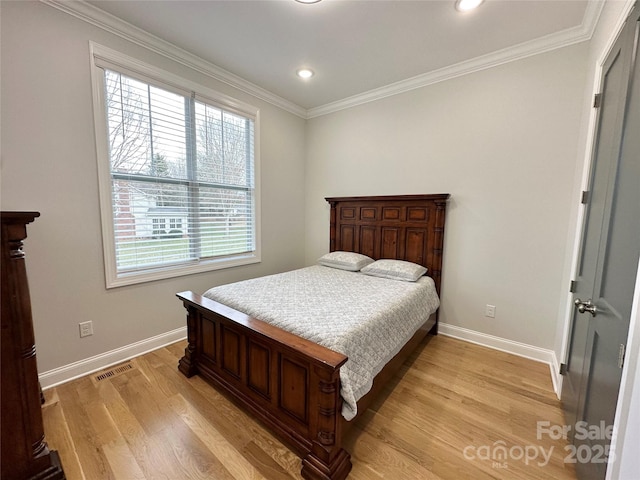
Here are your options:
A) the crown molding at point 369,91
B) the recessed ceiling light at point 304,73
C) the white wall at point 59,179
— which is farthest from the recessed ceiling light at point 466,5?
the white wall at point 59,179

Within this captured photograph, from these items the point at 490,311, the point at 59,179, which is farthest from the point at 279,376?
the point at 490,311

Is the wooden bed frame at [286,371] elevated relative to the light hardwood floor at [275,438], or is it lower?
elevated

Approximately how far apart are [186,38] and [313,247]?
2.63m

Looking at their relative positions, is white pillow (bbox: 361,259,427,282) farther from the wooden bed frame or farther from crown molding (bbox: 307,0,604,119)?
crown molding (bbox: 307,0,604,119)

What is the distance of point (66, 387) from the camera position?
1864mm

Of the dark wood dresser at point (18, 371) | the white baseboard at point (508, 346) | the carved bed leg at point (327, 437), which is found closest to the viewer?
the dark wood dresser at point (18, 371)

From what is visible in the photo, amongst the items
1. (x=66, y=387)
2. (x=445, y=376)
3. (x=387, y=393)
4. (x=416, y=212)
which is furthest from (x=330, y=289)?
(x=66, y=387)

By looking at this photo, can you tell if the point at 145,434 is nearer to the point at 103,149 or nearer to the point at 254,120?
the point at 103,149

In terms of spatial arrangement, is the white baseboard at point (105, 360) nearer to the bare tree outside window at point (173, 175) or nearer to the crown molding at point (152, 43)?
the bare tree outside window at point (173, 175)

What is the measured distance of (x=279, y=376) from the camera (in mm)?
1450

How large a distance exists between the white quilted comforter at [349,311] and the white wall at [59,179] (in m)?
0.91

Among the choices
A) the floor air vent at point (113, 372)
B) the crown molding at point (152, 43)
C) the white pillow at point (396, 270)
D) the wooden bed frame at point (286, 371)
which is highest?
the crown molding at point (152, 43)

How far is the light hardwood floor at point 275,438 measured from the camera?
130 cm

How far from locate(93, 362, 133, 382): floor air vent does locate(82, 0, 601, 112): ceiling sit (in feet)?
8.86
